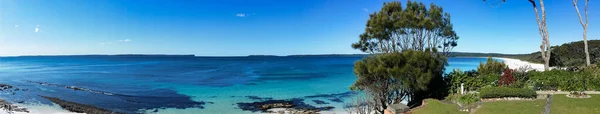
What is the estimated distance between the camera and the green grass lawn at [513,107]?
980 centimetres

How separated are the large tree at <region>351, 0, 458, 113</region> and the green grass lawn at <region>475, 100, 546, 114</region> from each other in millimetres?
2537

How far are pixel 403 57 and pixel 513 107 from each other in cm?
401

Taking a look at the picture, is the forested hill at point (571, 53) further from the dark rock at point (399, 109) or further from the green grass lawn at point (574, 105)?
the dark rock at point (399, 109)

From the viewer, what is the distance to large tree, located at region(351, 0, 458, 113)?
1307cm

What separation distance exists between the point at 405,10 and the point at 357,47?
8.62 ft

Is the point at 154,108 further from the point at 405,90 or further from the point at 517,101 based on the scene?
the point at 517,101

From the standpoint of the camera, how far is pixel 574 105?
33.4 ft

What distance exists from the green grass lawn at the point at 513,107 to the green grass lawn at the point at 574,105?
1.16 feet

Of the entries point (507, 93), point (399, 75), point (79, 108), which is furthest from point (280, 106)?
point (507, 93)

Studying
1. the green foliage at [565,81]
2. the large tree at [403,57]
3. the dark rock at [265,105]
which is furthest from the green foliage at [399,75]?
the dark rock at [265,105]

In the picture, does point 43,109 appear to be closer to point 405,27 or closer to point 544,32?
point 405,27

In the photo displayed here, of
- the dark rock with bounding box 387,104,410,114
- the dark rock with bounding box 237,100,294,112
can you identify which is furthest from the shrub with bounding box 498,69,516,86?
the dark rock with bounding box 237,100,294,112

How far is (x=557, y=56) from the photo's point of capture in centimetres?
2869

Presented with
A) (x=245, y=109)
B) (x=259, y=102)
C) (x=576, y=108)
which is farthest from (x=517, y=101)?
(x=259, y=102)
